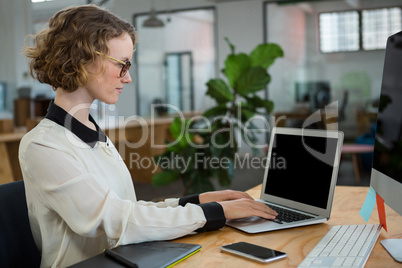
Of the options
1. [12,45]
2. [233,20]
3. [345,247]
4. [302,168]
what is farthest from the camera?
[233,20]

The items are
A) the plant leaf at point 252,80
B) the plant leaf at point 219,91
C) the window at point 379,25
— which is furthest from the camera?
the window at point 379,25

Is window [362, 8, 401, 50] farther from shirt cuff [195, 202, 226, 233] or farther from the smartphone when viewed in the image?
the smartphone

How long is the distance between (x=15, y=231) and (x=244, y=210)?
658mm

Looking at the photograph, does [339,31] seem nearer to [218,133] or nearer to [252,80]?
[252,80]

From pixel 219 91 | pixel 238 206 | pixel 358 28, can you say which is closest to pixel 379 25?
pixel 358 28

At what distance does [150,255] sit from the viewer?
41.5 inches

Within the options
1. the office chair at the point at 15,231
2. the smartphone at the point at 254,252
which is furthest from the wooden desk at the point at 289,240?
the office chair at the point at 15,231

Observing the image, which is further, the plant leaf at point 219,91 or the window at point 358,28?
the window at point 358,28

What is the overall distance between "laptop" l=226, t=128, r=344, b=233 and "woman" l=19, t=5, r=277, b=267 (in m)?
0.08

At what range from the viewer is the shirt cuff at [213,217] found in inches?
49.0

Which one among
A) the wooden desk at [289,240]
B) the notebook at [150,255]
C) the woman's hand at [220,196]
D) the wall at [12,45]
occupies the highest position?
the wall at [12,45]

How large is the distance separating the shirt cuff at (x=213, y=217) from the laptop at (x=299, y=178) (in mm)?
73

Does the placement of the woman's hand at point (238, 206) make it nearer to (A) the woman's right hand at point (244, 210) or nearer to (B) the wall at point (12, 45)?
(A) the woman's right hand at point (244, 210)

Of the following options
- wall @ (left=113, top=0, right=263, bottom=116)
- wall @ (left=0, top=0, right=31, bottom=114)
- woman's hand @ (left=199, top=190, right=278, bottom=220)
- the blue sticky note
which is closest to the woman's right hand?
woman's hand @ (left=199, top=190, right=278, bottom=220)
